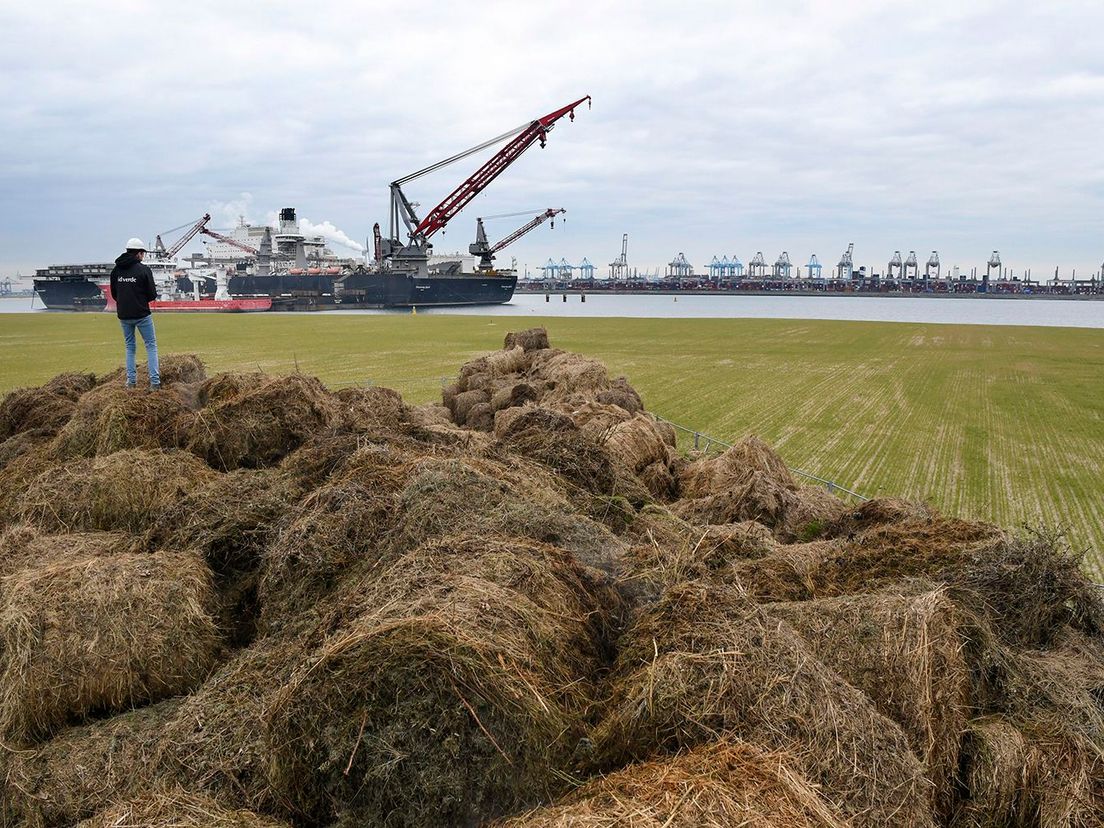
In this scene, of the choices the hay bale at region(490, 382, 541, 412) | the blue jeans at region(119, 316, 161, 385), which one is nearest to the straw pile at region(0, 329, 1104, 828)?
the blue jeans at region(119, 316, 161, 385)

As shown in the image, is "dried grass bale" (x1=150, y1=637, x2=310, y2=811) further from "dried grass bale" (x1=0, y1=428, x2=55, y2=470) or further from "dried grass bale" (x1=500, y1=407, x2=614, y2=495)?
"dried grass bale" (x1=0, y1=428, x2=55, y2=470)

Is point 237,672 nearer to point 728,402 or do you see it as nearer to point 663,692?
point 663,692

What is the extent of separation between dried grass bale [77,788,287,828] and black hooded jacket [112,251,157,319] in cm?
769

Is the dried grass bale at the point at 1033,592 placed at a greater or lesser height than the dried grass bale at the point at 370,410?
lesser

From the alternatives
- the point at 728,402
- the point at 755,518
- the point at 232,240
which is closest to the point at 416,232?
the point at 232,240

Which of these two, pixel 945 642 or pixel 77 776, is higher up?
pixel 945 642

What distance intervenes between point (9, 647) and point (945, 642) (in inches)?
197

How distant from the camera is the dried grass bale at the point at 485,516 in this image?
4324 mm

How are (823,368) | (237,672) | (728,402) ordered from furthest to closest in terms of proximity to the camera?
(823,368) < (728,402) < (237,672)

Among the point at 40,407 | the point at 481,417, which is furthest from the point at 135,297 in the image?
the point at 481,417

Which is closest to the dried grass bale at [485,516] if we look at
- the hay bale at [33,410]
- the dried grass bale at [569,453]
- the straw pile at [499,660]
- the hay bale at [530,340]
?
the straw pile at [499,660]

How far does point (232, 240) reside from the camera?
12319 centimetres

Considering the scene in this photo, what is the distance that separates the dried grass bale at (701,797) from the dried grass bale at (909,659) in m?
0.92

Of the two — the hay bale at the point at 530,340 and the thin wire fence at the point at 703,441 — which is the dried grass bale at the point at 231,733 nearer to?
the thin wire fence at the point at 703,441
